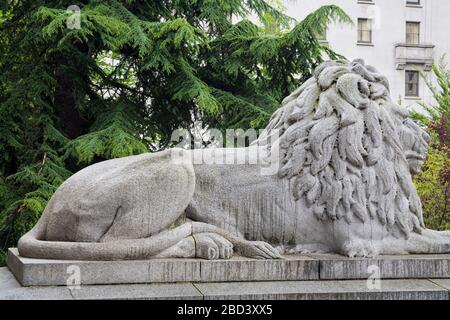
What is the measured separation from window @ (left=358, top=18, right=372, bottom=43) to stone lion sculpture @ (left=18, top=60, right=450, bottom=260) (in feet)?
92.0

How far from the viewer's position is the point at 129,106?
37.0 ft

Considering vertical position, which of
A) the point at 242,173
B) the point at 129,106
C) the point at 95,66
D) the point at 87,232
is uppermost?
the point at 95,66

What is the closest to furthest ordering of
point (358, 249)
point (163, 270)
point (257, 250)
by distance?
point (163, 270) → point (257, 250) → point (358, 249)

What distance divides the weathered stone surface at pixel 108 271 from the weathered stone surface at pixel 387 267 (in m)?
1.05

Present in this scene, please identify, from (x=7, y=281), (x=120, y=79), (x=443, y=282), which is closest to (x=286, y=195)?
(x=443, y=282)

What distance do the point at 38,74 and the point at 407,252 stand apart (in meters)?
7.34

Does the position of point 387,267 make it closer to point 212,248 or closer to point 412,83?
point 212,248

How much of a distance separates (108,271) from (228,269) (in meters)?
0.90

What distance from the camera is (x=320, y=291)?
5117 mm

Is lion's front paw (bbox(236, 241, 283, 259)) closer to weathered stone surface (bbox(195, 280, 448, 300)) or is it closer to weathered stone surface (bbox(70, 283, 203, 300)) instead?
weathered stone surface (bbox(195, 280, 448, 300))

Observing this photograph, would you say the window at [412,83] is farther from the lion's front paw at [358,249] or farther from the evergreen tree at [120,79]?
the lion's front paw at [358,249]

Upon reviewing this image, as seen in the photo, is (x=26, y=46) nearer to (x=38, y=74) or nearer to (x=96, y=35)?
(x=38, y=74)

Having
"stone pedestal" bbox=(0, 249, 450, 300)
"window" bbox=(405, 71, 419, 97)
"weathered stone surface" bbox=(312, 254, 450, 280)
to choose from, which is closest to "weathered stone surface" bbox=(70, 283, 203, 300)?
"stone pedestal" bbox=(0, 249, 450, 300)

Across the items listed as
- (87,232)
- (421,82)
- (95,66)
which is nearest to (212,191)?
(87,232)
